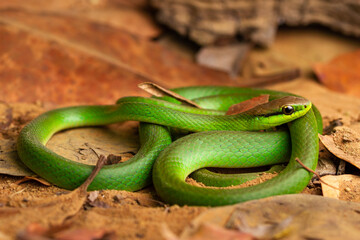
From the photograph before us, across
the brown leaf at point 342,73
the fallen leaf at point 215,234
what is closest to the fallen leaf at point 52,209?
the fallen leaf at point 215,234

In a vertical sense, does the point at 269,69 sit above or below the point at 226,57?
below

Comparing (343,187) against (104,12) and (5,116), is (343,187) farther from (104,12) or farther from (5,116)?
(104,12)

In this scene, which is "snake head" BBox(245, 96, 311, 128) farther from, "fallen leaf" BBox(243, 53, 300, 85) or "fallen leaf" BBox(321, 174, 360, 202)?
"fallen leaf" BBox(243, 53, 300, 85)

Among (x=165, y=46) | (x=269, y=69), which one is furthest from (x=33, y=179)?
(x=269, y=69)

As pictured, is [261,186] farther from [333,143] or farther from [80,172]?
[80,172]

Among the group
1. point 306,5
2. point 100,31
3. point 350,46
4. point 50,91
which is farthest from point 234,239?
point 350,46

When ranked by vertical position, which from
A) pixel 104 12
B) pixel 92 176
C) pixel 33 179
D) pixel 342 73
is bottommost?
pixel 33 179

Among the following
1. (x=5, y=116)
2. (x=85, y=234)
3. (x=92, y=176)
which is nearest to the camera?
(x=85, y=234)
